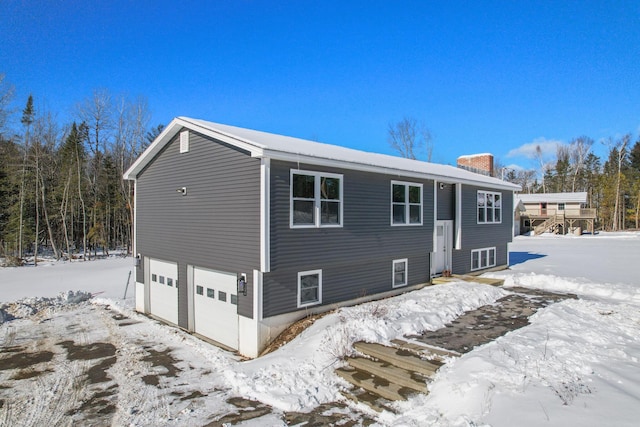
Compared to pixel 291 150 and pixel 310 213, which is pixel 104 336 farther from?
pixel 291 150

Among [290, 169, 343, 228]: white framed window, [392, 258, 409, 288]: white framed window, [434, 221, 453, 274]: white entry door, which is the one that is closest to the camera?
[290, 169, 343, 228]: white framed window

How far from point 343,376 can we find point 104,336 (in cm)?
761

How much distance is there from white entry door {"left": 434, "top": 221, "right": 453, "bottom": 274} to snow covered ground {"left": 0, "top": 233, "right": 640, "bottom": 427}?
2.33m

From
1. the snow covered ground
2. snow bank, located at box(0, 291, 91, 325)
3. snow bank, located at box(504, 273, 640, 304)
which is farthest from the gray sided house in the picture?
snow bank, located at box(0, 291, 91, 325)

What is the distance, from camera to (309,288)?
9.48m

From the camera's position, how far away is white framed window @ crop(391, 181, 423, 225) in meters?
11.8

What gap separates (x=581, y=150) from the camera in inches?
2266

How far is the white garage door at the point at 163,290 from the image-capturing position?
1167 centimetres

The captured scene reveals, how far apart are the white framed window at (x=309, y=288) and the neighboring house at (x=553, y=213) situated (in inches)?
1564

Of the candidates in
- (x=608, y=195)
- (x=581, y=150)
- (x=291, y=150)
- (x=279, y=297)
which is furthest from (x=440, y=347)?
(x=581, y=150)

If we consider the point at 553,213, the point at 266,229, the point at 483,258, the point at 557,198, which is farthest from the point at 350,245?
the point at 557,198

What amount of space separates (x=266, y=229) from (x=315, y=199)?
1.75m

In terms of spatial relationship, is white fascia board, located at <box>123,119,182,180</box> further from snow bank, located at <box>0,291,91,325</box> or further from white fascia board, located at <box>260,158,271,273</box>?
snow bank, located at <box>0,291,91,325</box>

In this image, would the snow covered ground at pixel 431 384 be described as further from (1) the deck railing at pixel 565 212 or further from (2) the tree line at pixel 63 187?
(1) the deck railing at pixel 565 212
